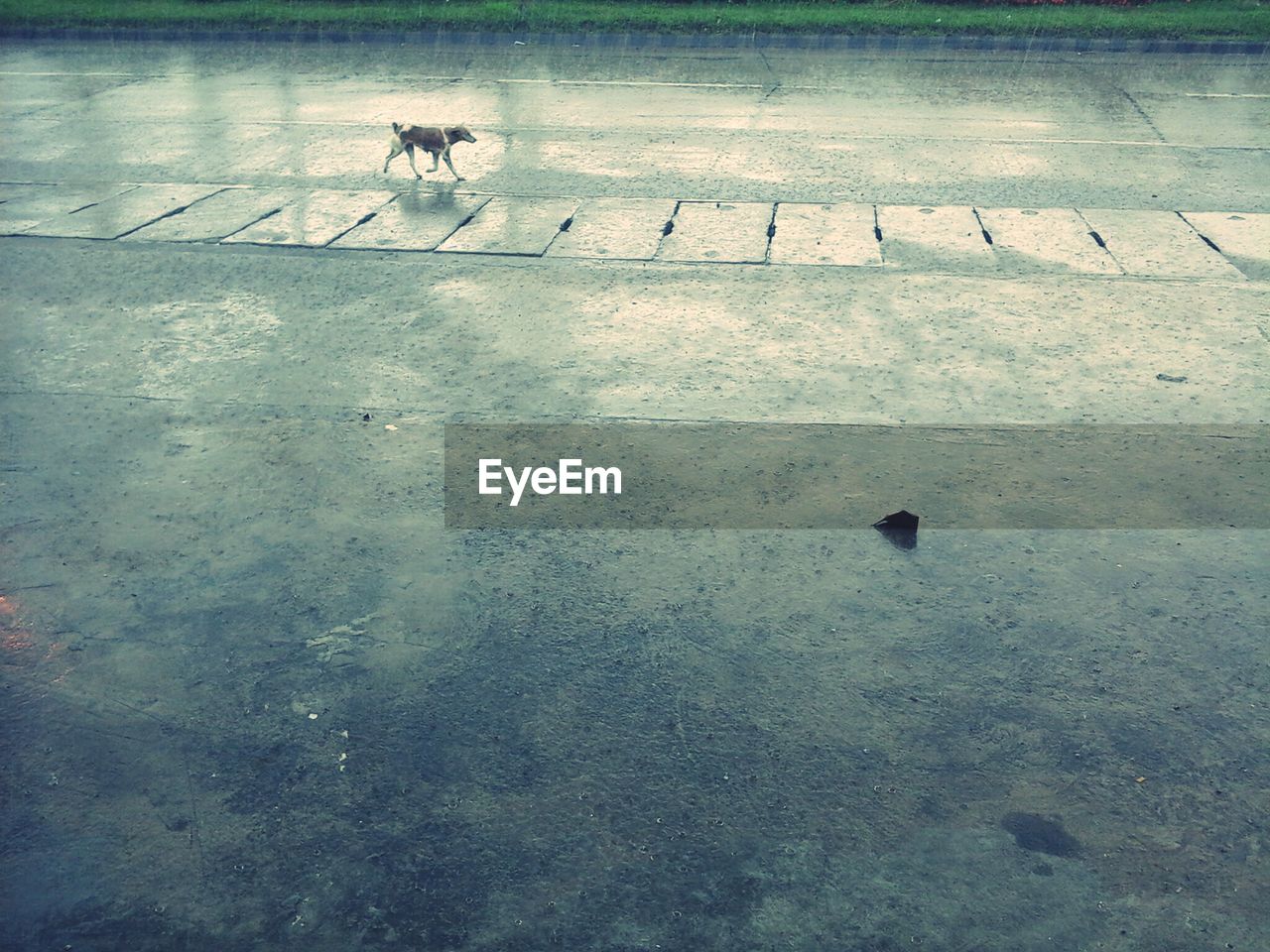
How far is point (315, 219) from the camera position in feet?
34.6

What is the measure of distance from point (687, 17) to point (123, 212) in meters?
11.6

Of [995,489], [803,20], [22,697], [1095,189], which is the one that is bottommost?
[22,697]

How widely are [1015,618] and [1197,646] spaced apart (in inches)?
28.7

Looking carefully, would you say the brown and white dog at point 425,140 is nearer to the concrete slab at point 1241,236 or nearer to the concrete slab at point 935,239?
the concrete slab at point 935,239

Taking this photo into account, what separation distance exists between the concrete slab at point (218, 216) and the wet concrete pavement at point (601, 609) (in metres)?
0.07

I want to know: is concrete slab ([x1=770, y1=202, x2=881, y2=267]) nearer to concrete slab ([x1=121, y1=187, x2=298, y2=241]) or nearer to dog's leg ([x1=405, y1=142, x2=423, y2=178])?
dog's leg ([x1=405, y1=142, x2=423, y2=178])

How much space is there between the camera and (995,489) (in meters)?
6.11

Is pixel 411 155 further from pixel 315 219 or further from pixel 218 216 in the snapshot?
pixel 218 216

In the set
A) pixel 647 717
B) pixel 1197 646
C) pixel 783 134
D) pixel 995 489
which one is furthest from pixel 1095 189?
pixel 647 717

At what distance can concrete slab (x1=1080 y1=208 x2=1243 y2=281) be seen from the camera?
29.9 feet

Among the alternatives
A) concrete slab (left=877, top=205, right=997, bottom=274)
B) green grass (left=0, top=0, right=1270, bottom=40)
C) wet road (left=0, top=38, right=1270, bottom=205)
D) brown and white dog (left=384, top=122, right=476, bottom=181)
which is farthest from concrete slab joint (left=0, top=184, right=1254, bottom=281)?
green grass (left=0, top=0, right=1270, bottom=40)

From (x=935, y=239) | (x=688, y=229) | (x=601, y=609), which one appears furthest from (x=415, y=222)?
(x=601, y=609)

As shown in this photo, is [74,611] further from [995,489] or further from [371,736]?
[995,489]

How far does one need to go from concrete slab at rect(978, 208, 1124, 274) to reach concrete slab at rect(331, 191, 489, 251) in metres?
4.62
